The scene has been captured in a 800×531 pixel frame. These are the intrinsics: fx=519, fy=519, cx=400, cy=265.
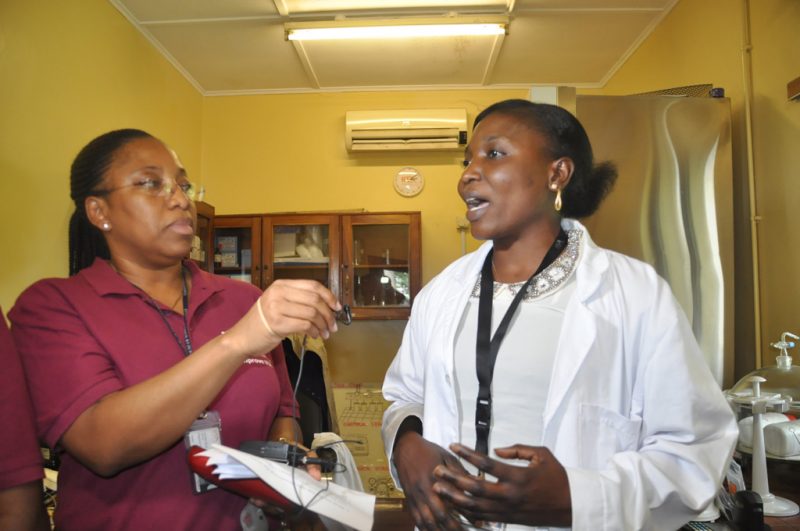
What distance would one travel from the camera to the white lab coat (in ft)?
2.84

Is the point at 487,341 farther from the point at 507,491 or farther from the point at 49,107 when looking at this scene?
the point at 49,107

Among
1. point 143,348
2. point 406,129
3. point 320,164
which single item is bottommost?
point 143,348

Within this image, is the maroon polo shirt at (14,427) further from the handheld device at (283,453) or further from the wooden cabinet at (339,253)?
the wooden cabinet at (339,253)

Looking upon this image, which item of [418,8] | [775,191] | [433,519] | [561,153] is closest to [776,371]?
[775,191]

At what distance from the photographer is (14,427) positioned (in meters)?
0.89

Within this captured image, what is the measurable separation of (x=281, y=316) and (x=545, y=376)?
1.71 ft

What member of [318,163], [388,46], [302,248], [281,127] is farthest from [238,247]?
[388,46]

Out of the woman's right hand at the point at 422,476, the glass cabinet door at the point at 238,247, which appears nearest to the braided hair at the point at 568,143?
the woman's right hand at the point at 422,476

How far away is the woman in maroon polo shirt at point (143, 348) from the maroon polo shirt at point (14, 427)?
1.1 inches

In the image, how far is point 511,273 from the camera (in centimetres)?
119

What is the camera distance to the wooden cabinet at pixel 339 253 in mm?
3551

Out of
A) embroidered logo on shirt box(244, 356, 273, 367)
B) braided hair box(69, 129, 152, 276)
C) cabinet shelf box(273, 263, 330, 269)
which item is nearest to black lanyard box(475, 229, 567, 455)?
embroidered logo on shirt box(244, 356, 273, 367)

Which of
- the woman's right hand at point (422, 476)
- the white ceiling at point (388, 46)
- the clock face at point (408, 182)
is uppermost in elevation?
the white ceiling at point (388, 46)

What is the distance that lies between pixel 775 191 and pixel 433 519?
2.06 m
